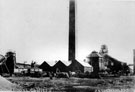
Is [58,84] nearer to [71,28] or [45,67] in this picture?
[45,67]

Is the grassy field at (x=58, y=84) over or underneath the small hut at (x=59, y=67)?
underneath

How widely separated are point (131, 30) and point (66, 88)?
122cm

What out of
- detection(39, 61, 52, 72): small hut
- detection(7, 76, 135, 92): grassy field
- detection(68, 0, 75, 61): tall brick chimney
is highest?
detection(68, 0, 75, 61): tall brick chimney

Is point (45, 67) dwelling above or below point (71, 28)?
below

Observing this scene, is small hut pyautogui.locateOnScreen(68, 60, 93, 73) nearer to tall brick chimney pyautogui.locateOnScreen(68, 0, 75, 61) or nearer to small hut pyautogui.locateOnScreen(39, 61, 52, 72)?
tall brick chimney pyautogui.locateOnScreen(68, 0, 75, 61)

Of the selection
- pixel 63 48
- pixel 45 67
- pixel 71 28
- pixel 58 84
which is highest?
pixel 71 28

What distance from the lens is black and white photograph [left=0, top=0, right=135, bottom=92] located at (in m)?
3.54

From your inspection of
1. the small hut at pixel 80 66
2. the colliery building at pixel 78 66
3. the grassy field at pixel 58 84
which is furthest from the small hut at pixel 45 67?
the small hut at pixel 80 66

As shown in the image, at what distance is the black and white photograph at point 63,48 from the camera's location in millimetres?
3535

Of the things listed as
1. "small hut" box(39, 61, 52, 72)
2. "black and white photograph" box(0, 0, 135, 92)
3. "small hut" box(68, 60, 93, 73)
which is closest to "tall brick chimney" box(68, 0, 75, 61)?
"black and white photograph" box(0, 0, 135, 92)

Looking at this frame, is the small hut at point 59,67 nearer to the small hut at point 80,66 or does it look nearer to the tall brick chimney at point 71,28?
the small hut at point 80,66

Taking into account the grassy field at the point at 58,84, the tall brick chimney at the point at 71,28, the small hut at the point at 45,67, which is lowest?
the grassy field at the point at 58,84

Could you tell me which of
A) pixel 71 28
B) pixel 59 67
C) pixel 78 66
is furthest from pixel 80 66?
pixel 71 28

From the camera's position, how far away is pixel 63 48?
3.57 meters
